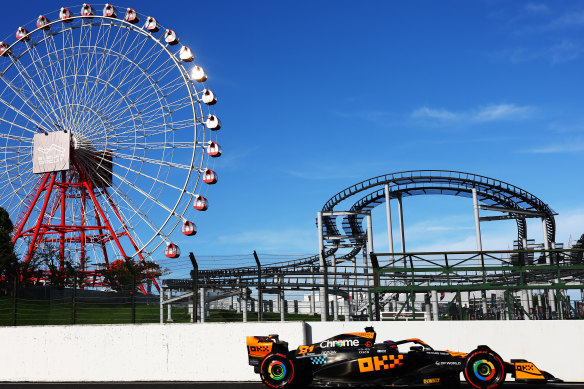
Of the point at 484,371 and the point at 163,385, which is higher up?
the point at 484,371

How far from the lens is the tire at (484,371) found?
10.9 metres

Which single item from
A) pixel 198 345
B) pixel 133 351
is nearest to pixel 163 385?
pixel 198 345

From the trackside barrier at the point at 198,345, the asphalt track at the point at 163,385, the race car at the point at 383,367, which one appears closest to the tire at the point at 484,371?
the race car at the point at 383,367

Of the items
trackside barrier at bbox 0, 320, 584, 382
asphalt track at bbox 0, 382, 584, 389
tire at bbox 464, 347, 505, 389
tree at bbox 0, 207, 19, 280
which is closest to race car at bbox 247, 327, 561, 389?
tire at bbox 464, 347, 505, 389

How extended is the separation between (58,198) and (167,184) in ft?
36.8

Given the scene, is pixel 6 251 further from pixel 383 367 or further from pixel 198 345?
pixel 383 367

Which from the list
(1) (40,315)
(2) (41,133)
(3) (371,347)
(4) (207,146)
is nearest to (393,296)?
(4) (207,146)

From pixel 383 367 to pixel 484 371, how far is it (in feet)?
6.20

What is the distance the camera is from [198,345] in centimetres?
1491

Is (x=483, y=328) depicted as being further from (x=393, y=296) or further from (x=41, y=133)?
(x=41, y=133)

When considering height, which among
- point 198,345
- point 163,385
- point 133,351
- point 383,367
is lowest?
point 163,385

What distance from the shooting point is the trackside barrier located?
13.8m

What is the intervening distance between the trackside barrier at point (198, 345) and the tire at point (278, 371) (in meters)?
3.04

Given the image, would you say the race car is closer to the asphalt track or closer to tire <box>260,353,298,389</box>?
tire <box>260,353,298,389</box>
